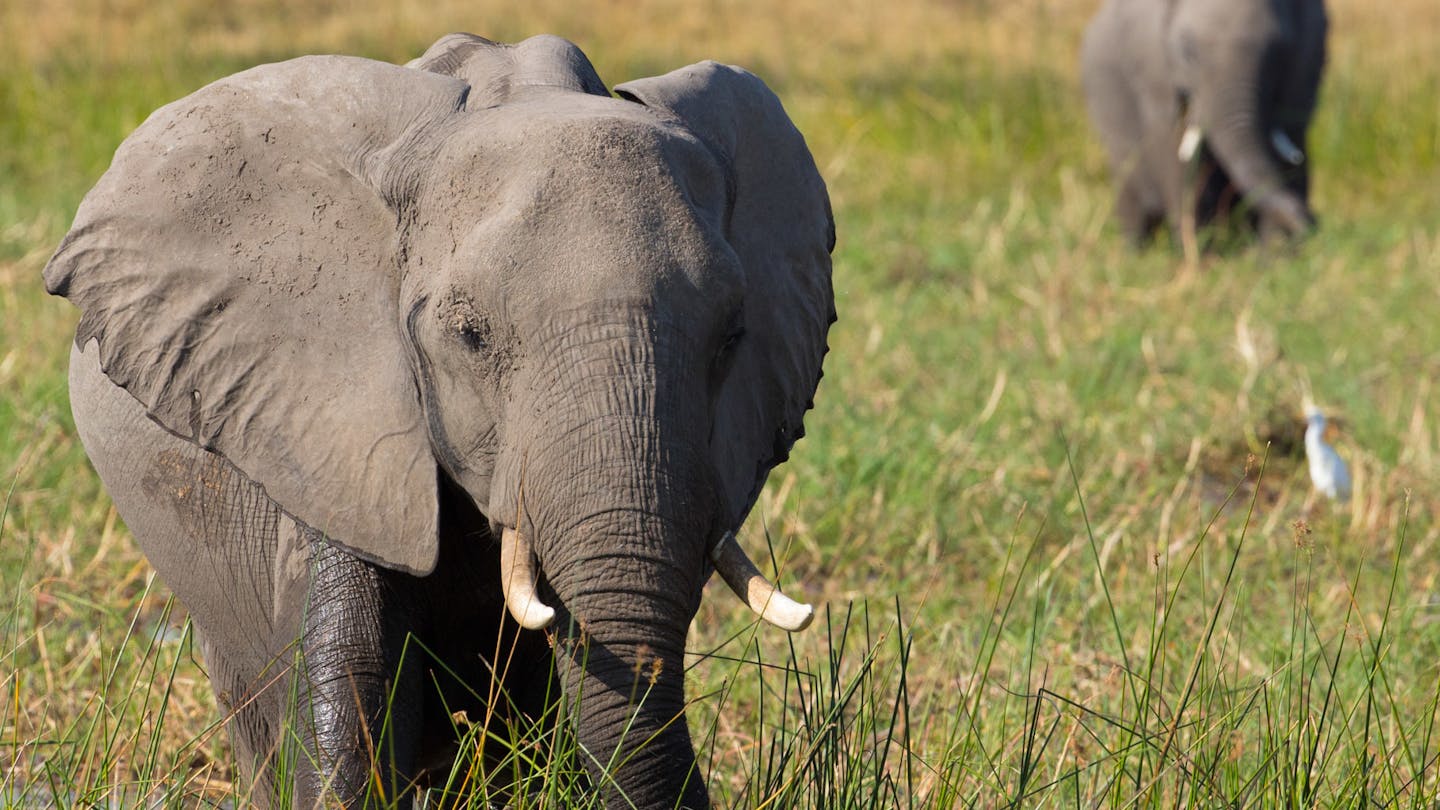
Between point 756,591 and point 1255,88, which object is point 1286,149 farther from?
point 756,591

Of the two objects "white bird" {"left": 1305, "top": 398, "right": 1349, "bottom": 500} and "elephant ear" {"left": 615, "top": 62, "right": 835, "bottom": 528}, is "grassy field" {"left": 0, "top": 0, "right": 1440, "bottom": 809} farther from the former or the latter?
"elephant ear" {"left": 615, "top": 62, "right": 835, "bottom": 528}

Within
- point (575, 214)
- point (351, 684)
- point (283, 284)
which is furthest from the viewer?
point (283, 284)

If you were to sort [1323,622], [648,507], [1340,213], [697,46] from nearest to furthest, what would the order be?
[648,507], [1323,622], [1340,213], [697,46]

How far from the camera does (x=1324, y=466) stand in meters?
5.04

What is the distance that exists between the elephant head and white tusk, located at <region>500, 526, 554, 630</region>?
7.22 m

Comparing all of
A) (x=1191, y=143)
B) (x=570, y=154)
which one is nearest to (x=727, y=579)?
(x=570, y=154)

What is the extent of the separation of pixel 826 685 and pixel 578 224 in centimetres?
170

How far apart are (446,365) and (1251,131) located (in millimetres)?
7342

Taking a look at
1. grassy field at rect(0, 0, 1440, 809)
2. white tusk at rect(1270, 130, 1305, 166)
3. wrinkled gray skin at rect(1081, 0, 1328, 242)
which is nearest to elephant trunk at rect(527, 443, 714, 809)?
grassy field at rect(0, 0, 1440, 809)

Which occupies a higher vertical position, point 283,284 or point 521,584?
point 283,284

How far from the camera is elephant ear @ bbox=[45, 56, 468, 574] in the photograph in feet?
8.15

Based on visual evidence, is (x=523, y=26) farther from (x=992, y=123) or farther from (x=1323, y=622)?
(x=1323, y=622)

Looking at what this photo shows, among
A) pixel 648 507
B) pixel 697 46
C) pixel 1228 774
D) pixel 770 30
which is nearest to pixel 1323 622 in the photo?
pixel 1228 774

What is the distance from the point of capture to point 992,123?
1112cm
